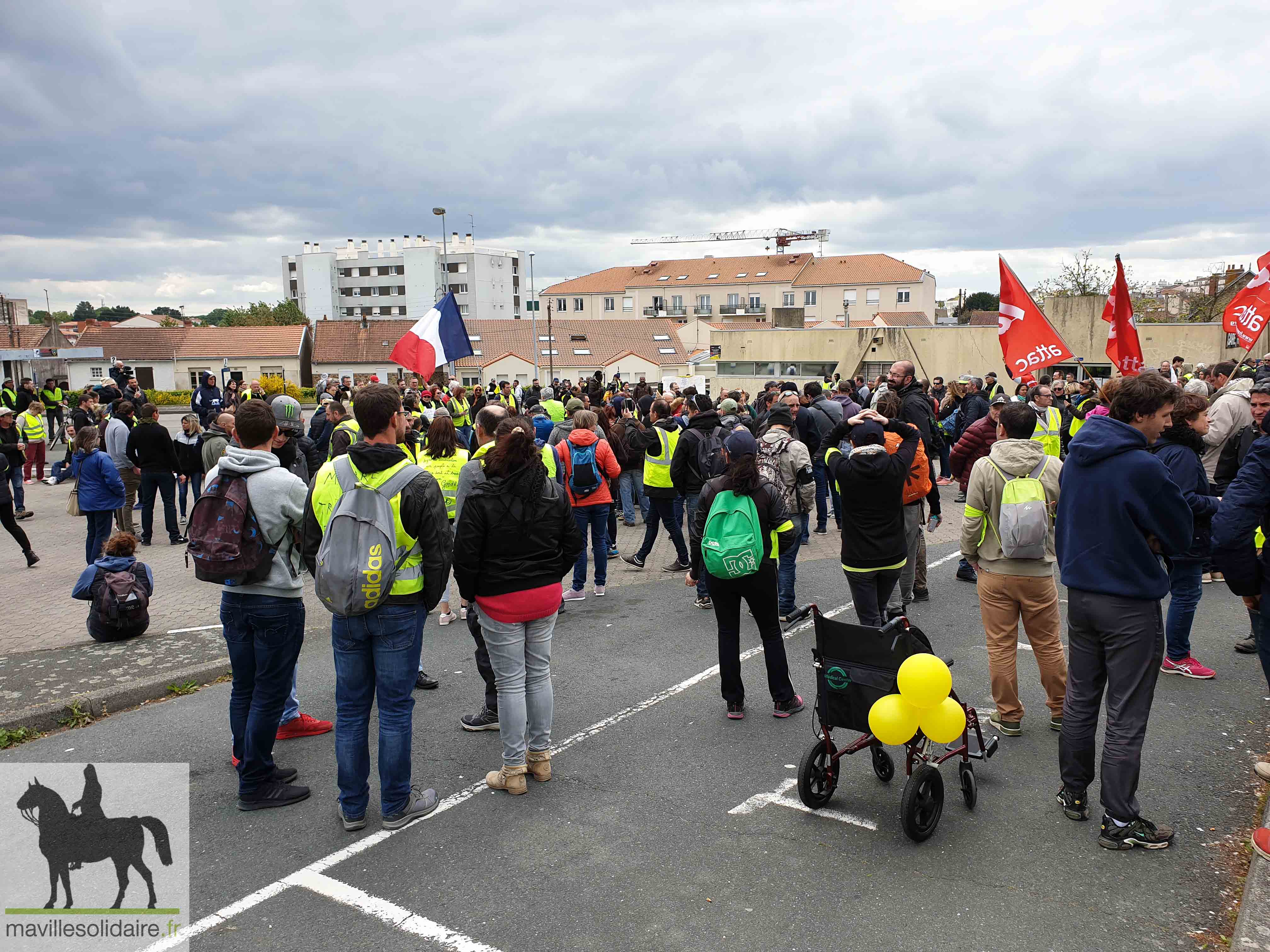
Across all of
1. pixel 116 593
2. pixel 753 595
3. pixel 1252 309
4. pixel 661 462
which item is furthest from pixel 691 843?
pixel 1252 309

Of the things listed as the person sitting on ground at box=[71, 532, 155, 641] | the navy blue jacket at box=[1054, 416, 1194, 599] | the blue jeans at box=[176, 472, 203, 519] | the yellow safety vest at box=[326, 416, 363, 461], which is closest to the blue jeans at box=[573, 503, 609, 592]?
the yellow safety vest at box=[326, 416, 363, 461]

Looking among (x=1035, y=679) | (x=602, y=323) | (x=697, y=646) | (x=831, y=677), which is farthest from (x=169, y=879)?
(x=602, y=323)

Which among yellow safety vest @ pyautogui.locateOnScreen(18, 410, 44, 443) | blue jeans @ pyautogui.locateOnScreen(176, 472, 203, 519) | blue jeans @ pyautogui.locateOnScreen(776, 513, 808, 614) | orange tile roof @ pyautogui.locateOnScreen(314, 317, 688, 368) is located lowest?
blue jeans @ pyautogui.locateOnScreen(776, 513, 808, 614)

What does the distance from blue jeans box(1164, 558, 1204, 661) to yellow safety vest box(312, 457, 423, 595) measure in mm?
5309

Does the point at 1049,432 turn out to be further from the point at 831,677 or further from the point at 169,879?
the point at 169,879

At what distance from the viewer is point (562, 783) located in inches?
187

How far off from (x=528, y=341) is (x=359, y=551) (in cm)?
5908

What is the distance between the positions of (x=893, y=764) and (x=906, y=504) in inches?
125

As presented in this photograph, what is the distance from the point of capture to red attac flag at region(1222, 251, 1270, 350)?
12320 millimetres

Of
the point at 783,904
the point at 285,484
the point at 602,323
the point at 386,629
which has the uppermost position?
the point at 602,323

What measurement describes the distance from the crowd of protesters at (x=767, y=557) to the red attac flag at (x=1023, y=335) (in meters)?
2.13

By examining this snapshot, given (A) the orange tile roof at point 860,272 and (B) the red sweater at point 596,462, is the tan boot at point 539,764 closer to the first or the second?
(B) the red sweater at point 596,462

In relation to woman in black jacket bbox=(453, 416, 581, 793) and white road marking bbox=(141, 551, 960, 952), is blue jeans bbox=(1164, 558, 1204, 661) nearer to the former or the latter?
white road marking bbox=(141, 551, 960, 952)

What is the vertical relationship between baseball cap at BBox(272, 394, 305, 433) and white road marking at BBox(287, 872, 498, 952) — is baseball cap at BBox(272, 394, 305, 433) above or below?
above
